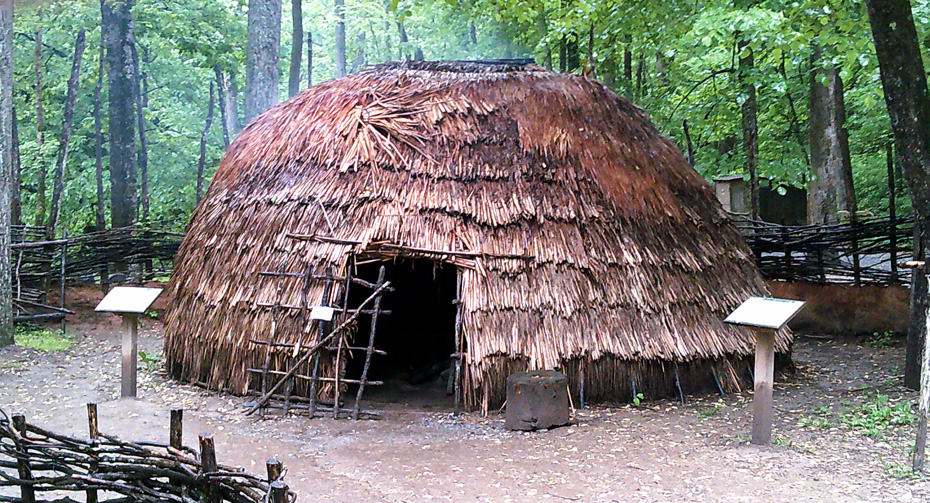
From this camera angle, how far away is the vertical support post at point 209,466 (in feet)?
12.4

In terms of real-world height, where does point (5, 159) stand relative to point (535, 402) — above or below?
above

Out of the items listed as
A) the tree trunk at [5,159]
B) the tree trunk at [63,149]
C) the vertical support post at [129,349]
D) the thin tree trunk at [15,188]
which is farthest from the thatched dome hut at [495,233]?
the thin tree trunk at [15,188]

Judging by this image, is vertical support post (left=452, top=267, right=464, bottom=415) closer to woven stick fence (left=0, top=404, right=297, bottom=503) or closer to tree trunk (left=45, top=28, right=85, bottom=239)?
woven stick fence (left=0, top=404, right=297, bottom=503)

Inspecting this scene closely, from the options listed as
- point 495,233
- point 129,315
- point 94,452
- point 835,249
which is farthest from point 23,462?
point 835,249

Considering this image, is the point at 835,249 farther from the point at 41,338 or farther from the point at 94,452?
the point at 41,338

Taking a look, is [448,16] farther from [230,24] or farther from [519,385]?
[519,385]

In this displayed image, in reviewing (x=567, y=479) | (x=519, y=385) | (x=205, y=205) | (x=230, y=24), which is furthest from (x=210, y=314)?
(x=230, y=24)

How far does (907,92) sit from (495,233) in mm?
4290

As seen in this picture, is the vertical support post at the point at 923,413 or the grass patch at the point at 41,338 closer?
the vertical support post at the point at 923,413

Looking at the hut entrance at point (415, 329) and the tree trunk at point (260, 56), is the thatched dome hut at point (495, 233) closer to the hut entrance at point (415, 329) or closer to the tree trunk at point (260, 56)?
the hut entrance at point (415, 329)

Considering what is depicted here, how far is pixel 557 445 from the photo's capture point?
21.6ft

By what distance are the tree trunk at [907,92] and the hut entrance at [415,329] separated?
541cm

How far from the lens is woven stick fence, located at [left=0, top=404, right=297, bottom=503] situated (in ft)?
12.5

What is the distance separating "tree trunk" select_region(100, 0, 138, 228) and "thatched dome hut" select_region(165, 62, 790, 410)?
6.47 metres
